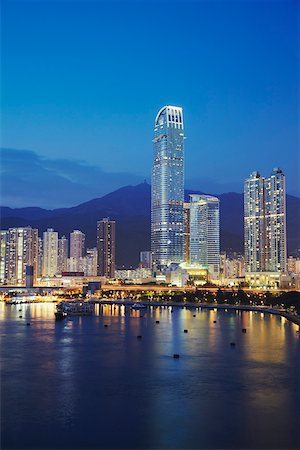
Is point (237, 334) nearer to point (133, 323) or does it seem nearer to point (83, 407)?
point (133, 323)

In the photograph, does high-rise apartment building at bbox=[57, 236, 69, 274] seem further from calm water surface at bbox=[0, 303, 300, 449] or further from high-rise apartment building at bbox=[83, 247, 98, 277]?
calm water surface at bbox=[0, 303, 300, 449]

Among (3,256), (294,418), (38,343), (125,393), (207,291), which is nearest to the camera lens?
(294,418)

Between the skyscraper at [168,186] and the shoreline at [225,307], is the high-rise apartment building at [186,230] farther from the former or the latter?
the shoreline at [225,307]

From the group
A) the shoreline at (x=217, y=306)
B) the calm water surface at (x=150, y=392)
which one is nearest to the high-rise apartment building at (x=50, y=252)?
the shoreline at (x=217, y=306)


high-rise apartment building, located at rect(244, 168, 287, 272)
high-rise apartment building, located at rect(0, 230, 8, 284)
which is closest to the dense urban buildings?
high-rise apartment building, located at rect(0, 230, 8, 284)

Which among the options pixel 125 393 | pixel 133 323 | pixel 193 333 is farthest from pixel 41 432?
pixel 133 323
